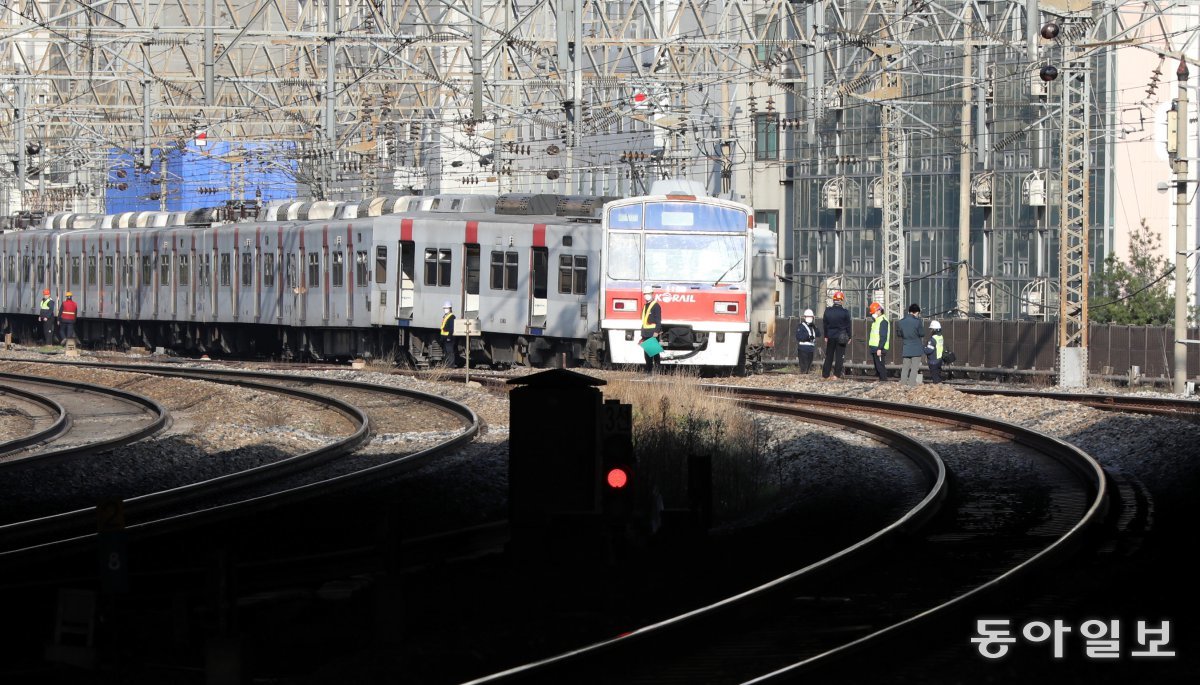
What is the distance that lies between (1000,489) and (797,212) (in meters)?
46.5

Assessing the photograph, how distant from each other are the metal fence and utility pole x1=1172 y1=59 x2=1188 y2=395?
463 centimetres

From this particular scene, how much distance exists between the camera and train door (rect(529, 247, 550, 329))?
107 feet

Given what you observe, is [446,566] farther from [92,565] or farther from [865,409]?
[865,409]

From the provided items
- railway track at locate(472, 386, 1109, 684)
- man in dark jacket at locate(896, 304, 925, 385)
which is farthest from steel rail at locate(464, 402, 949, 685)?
man in dark jacket at locate(896, 304, 925, 385)

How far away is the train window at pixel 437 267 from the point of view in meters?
34.0

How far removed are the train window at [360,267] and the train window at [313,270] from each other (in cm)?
189

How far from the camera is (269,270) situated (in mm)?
39781

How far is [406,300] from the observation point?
115 ft

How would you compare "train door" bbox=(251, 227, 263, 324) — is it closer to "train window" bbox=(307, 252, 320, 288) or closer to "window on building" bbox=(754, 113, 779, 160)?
"train window" bbox=(307, 252, 320, 288)

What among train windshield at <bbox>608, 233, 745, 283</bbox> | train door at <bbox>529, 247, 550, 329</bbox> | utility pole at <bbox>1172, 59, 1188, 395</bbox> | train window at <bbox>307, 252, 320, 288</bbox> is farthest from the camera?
train window at <bbox>307, 252, 320, 288</bbox>

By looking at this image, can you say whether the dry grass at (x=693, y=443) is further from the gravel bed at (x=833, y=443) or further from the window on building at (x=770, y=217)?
the window on building at (x=770, y=217)

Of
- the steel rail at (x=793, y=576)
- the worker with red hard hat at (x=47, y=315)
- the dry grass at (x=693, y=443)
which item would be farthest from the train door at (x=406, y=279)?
the steel rail at (x=793, y=576)

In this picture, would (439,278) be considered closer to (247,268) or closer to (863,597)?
(247,268)

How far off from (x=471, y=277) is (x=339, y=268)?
4098mm
